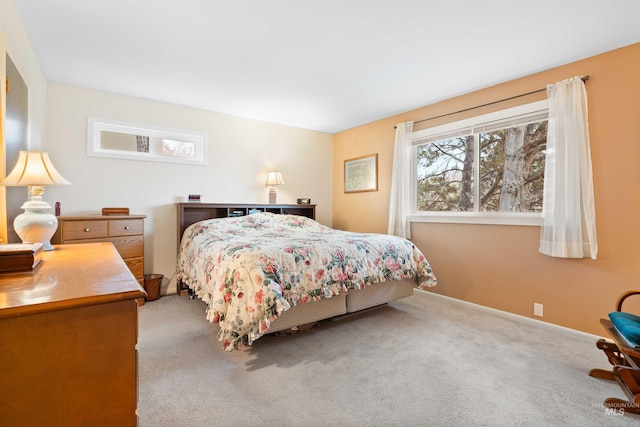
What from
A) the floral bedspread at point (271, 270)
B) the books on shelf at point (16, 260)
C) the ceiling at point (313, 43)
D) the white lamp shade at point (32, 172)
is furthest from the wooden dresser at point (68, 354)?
the ceiling at point (313, 43)

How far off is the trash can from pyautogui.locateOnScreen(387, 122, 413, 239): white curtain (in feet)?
9.79

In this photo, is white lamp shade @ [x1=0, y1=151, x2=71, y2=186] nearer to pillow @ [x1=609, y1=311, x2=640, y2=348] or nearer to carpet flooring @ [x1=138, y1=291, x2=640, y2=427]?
carpet flooring @ [x1=138, y1=291, x2=640, y2=427]

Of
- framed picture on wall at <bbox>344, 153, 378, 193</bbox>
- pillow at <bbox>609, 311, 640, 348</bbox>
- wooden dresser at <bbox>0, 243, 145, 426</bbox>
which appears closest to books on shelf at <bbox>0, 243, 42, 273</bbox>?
wooden dresser at <bbox>0, 243, 145, 426</bbox>

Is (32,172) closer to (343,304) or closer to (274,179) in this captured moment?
(343,304)

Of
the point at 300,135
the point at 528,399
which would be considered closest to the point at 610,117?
the point at 528,399

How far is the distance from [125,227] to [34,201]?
1.67 m

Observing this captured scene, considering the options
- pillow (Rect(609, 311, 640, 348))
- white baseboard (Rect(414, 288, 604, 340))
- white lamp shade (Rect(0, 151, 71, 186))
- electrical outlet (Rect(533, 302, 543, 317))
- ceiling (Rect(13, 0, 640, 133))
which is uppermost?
ceiling (Rect(13, 0, 640, 133))

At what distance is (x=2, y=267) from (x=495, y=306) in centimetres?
373

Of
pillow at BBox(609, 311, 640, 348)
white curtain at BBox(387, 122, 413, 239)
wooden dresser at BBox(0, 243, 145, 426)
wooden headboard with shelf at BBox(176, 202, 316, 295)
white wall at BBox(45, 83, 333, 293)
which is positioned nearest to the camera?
wooden dresser at BBox(0, 243, 145, 426)

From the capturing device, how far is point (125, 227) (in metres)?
3.20

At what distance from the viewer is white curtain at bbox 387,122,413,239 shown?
13.0ft

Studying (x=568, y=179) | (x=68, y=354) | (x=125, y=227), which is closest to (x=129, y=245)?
(x=125, y=227)

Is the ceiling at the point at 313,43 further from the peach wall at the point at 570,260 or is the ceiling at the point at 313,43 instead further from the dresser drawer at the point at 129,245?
the dresser drawer at the point at 129,245

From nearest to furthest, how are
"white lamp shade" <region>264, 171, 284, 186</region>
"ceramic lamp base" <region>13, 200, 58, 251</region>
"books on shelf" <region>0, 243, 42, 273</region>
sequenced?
"books on shelf" <region>0, 243, 42, 273</region> < "ceramic lamp base" <region>13, 200, 58, 251</region> < "white lamp shade" <region>264, 171, 284, 186</region>
